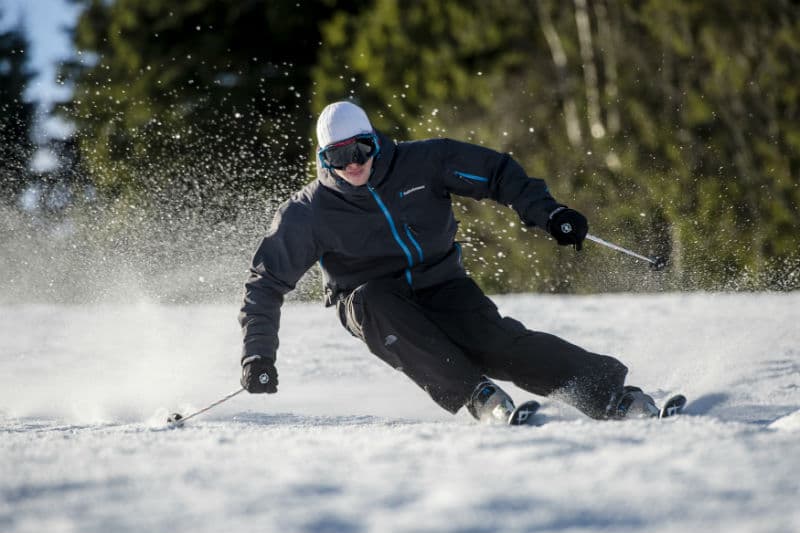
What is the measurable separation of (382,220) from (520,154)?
7483 mm

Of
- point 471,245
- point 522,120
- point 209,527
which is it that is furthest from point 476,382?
point 522,120

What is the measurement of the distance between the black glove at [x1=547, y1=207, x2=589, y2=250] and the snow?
0.62 metres

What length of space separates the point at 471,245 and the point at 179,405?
6.55 metres

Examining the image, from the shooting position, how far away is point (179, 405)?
13.7 feet

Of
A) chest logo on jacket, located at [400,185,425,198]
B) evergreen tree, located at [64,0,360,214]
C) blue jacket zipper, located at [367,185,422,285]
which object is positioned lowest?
blue jacket zipper, located at [367,185,422,285]

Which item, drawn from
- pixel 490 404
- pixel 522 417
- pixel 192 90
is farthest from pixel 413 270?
pixel 192 90

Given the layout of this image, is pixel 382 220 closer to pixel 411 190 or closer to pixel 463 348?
A: pixel 411 190

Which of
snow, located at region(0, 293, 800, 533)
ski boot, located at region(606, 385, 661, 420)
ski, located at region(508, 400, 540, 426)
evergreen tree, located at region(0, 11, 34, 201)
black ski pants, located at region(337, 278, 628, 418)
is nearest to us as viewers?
snow, located at region(0, 293, 800, 533)

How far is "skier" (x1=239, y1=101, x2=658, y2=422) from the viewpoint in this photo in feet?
10.4

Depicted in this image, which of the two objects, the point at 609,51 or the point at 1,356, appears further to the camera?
the point at 609,51

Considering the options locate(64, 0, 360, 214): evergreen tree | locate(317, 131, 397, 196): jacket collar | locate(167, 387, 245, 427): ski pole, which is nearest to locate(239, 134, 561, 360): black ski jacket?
locate(317, 131, 397, 196): jacket collar

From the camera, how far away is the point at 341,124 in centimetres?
327

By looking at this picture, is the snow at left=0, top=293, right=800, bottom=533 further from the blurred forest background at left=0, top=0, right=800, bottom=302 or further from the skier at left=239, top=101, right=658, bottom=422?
the blurred forest background at left=0, top=0, right=800, bottom=302

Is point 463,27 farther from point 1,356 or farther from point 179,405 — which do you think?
point 179,405
